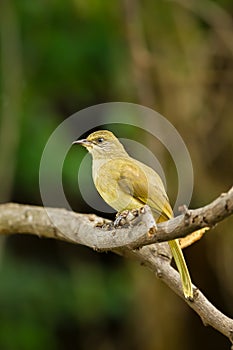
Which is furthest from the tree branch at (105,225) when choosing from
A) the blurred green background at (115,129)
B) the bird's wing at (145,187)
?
the blurred green background at (115,129)

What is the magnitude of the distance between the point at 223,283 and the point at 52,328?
1.49 metres

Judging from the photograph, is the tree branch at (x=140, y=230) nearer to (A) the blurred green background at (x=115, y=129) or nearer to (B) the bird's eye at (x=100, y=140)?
(B) the bird's eye at (x=100, y=140)

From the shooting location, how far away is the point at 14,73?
15.9ft

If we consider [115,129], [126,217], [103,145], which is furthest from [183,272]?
[115,129]

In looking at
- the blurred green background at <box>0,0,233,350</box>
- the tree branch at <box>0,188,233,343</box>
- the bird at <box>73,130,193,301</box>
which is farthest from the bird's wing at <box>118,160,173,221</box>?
the blurred green background at <box>0,0,233,350</box>

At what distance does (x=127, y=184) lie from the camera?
219cm

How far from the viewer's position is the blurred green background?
479 centimetres

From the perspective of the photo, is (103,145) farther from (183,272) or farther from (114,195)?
(183,272)

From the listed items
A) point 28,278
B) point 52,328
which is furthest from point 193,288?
point 52,328

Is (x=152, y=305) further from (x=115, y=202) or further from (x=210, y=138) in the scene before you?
(x=115, y=202)

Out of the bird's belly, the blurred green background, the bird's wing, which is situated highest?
the bird's wing

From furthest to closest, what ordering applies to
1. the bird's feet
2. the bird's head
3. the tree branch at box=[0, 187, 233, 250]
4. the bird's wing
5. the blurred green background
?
the blurred green background → the bird's head → the bird's wing → the bird's feet → the tree branch at box=[0, 187, 233, 250]

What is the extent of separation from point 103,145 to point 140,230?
1.51ft

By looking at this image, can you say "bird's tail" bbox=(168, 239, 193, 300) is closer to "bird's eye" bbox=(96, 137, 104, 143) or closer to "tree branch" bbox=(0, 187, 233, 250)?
"tree branch" bbox=(0, 187, 233, 250)
